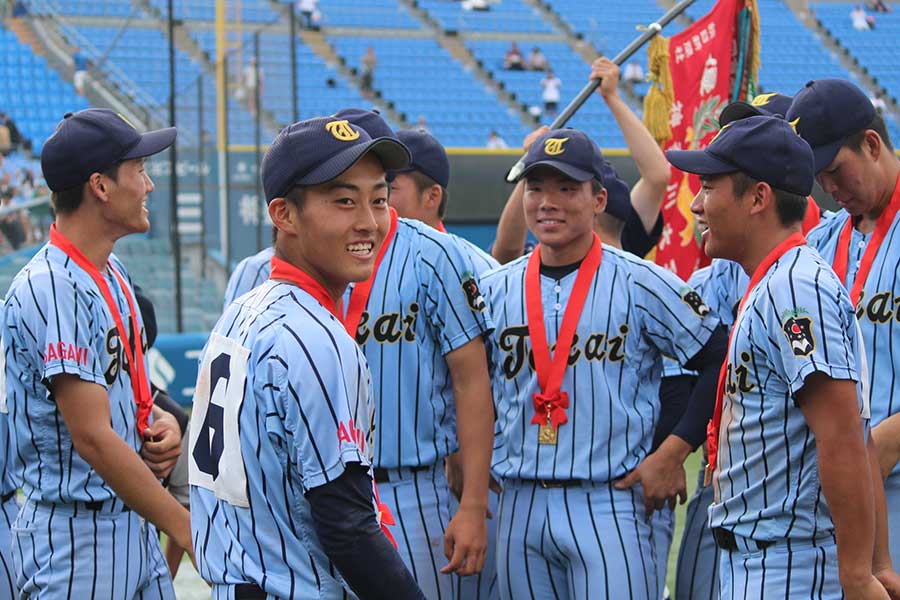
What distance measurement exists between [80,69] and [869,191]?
14371 mm

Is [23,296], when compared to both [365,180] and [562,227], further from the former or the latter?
[562,227]

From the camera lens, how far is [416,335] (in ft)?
11.8

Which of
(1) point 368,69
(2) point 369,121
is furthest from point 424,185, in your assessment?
(1) point 368,69

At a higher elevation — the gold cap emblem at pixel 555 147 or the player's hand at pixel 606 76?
the player's hand at pixel 606 76

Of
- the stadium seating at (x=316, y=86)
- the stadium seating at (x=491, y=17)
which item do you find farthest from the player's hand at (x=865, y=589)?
the stadium seating at (x=491, y=17)

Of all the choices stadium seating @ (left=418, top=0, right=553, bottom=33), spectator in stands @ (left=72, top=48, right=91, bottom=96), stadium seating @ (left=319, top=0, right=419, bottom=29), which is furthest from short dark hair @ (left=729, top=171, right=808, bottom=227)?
stadium seating @ (left=418, top=0, right=553, bottom=33)

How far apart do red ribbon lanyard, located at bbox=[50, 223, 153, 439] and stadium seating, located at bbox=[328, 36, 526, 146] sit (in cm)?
1724

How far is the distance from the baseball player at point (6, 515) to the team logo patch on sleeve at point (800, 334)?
2.28 m

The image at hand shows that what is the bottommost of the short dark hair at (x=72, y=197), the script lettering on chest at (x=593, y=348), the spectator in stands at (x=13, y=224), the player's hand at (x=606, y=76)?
the script lettering on chest at (x=593, y=348)

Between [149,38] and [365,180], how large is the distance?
53.6 ft

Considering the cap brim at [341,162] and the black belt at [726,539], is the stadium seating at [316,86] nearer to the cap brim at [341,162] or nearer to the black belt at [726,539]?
the black belt at [726,539]

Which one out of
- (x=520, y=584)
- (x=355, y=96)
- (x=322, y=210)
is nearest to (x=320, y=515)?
(x=322, y=210)

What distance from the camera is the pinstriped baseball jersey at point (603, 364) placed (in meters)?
3.65

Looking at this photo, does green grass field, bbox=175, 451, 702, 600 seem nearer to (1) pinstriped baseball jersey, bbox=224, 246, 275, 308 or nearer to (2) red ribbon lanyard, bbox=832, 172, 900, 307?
(1) pinstriped baseball jersey, bbox=224, 246, 275, 308
